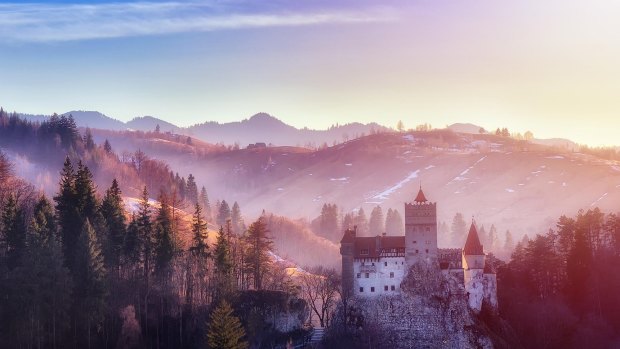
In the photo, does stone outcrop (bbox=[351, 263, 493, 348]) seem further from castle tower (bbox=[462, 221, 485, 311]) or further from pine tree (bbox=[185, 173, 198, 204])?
pine tree (bbox=[185, 173, 198, 204])

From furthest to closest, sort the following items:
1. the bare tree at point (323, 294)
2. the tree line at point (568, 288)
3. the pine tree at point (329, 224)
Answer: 1. the pine tree at point (329, 224)
2. the tree line at point (568, 288)
3. the bare tree at point (323, 294)

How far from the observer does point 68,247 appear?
276 ft

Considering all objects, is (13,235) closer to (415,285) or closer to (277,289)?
(277,289)

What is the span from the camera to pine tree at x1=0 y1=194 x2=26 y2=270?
8019 cm

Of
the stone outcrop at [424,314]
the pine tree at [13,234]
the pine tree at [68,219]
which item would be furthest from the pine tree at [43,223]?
the stone outcrop at [424,314]

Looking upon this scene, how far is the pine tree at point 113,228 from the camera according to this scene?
85.9 m

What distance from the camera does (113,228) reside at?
88.2 metres

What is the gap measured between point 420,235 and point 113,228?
35507mm

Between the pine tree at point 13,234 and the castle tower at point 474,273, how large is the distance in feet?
162

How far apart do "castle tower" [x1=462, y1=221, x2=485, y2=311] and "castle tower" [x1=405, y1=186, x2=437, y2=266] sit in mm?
4029

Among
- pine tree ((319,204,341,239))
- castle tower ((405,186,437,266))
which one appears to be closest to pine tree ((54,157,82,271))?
castle tower ((405,186,437,266))

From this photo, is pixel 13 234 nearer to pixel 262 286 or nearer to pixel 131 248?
pixel 131 248

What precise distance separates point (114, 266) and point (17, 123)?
12042 centimetres

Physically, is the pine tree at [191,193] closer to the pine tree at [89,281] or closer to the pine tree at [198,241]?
the pine tree at [198,241]
